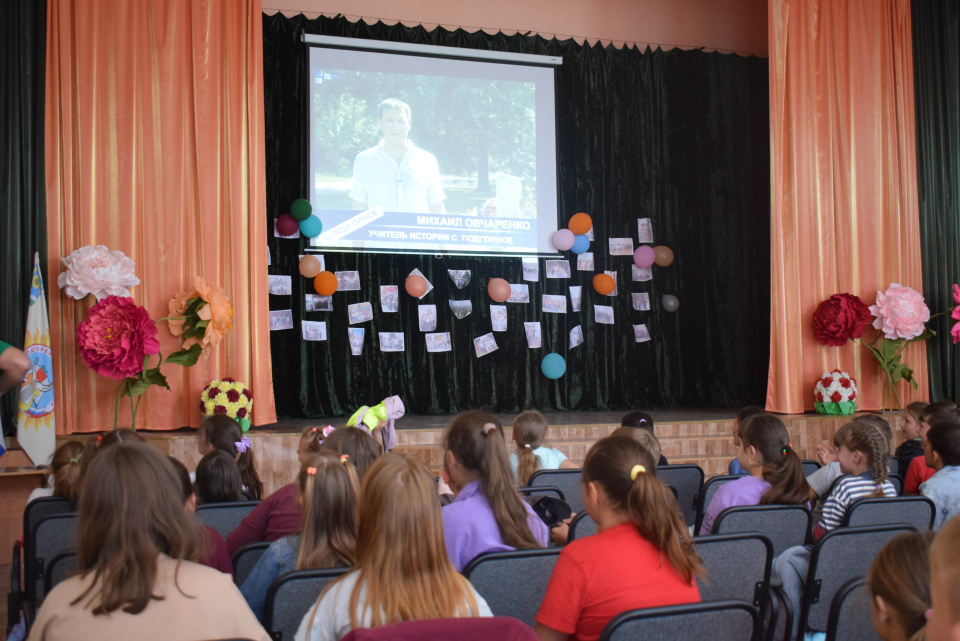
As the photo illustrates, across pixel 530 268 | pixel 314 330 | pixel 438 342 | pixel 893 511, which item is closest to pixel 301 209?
pixel 314 330

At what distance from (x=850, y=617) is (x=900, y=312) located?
20.0ft

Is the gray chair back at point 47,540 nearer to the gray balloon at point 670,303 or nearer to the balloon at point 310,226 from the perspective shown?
the balloon at point 310,226

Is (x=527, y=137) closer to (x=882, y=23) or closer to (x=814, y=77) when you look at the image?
(x=814, y=77)

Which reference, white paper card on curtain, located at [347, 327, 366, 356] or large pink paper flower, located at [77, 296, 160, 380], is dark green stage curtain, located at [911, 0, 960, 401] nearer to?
white paper card on curtain, located at [347, 327, 366, 356]

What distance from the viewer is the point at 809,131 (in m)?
7.70

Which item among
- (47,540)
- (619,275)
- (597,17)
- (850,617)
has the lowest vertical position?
(850,617)

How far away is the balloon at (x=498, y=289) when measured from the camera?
8.04 metres

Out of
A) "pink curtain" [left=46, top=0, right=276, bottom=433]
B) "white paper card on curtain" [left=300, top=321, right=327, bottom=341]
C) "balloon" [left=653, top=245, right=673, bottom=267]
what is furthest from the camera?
"balloon" [left=653, top=245, right=673, bottom=267]

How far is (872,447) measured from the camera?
10.5 ft

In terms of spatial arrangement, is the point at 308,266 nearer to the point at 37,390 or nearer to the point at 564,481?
the point at 37,390

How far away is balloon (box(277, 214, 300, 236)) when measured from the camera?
24.0 ft

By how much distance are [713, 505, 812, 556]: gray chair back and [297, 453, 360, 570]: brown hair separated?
127 centimetres

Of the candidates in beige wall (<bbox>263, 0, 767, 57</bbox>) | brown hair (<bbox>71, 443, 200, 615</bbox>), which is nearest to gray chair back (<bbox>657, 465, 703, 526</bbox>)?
brown hair (<bbox>71, 443, 200, 615</bbox>)

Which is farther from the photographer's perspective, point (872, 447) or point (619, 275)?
point (619, 275)
